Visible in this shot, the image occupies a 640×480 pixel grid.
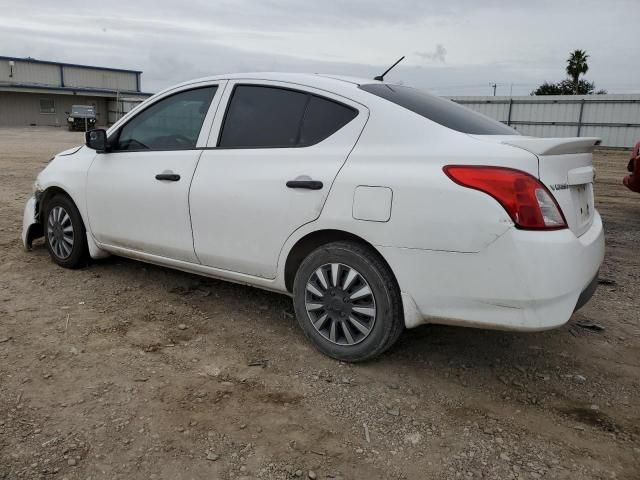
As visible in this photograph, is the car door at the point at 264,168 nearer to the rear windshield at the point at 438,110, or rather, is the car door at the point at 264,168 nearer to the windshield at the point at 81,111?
the rear windshield at the point at 438,110

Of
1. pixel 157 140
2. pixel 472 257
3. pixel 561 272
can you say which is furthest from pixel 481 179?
pixel 157 140

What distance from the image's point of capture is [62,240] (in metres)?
4.94

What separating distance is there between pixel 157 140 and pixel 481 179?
2.52 meters

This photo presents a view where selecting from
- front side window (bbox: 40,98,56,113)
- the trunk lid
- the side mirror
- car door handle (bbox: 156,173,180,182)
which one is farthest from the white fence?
front side window (bbox: 40,98,56,113)

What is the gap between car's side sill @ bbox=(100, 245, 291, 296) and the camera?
365 cm

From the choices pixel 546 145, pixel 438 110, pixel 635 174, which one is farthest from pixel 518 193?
pixel 635 174

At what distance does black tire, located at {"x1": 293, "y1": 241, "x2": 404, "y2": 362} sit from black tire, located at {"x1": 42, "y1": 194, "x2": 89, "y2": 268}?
90.8 inches

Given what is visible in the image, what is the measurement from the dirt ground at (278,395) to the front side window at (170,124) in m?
1.18

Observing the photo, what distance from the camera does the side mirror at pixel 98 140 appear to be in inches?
176

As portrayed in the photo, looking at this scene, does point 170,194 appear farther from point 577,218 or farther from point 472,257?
point 577,218

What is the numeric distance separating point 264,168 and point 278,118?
353 millimetres

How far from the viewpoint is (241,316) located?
4078 mm

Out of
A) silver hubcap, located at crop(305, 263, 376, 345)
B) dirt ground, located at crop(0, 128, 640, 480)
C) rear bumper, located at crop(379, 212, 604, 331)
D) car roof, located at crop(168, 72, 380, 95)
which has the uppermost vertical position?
car roof, located at crop(168, 72, 380, 95)

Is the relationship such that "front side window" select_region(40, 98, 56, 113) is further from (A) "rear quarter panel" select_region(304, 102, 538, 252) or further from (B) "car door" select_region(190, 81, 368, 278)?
(A) "rear quarter panel" select_region(304, 102, 538, 252)
